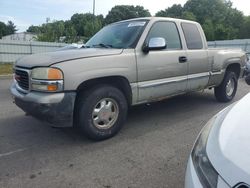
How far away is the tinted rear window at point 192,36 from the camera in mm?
5211

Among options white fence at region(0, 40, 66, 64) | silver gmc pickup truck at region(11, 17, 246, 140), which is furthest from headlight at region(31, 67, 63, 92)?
white fence at region(0, 40, 66, 64)

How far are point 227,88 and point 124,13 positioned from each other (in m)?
68.4

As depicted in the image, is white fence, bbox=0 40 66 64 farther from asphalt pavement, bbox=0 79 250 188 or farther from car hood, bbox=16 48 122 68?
car hood, bbox=16 48 122 68

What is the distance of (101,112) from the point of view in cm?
382

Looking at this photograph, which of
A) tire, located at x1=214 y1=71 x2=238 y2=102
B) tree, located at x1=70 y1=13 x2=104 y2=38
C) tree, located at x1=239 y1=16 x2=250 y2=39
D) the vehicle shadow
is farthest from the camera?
tree, located at x1=239 y1=16 x2=250 y2=39

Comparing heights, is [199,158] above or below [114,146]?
above

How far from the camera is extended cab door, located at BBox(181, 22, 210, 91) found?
203 inches

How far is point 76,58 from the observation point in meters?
3.54

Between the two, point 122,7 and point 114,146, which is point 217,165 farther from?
point 122,7

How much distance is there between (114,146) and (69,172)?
877 millimetres

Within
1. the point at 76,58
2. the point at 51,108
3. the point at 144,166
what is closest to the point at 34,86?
the point at 51,108

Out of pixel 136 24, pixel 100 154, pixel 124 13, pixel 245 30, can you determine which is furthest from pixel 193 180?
pixel 124 13

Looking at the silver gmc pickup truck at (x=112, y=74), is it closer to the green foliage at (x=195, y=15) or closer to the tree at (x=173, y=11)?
the green foliage at (x=195, y=15)

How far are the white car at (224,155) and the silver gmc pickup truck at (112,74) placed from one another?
6.51 ft
